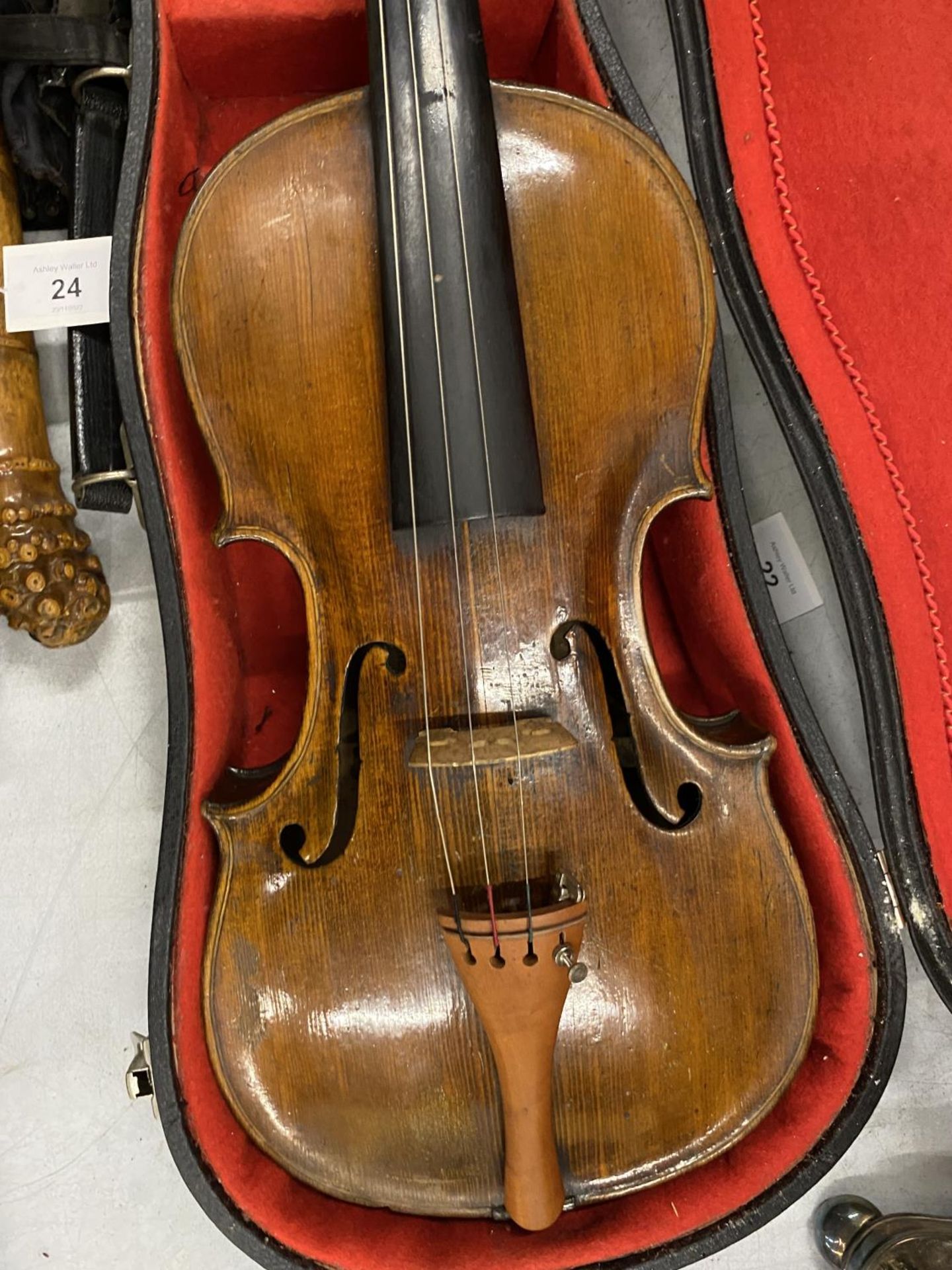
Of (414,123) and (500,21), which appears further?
(500,21)

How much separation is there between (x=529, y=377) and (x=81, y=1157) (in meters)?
1.38

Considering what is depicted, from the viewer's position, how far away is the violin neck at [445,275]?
0.94 metres

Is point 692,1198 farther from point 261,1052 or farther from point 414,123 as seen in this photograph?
point 414,123

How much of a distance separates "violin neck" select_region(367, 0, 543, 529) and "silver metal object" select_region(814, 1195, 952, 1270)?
1.28 metres

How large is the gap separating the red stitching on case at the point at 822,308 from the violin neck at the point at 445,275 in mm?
354

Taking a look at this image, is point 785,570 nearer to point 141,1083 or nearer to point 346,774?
point 346,774

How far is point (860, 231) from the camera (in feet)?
3.54

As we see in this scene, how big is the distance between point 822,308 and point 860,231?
10 cm

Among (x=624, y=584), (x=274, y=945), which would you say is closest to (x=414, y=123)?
(x=624, y=584)

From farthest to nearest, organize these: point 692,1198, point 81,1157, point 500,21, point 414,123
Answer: point 81,1157, point 500,21, point 692,1198, point 414,123

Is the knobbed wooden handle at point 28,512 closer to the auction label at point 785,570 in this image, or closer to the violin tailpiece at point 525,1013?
the violin tailpiece at point 525,1013

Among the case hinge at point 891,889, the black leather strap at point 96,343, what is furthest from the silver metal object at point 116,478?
the case hinge at point 891,889

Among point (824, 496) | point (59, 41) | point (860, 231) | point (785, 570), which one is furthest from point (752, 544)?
point (59, 41)

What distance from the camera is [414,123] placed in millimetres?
942
